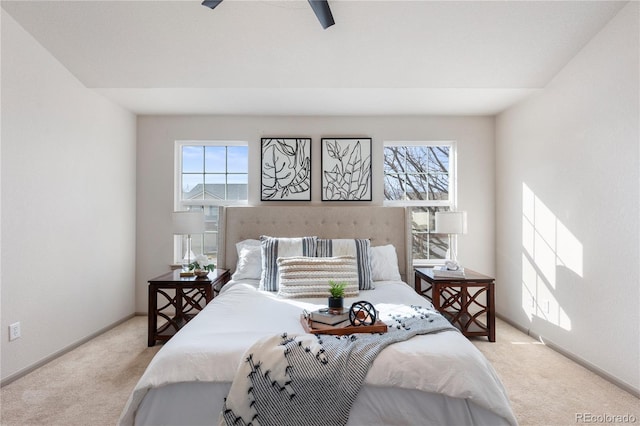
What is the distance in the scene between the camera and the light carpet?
2.02 m

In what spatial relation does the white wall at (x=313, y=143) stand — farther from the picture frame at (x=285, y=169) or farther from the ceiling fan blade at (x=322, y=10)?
the ceiling fan blade at (x=322, y=10)

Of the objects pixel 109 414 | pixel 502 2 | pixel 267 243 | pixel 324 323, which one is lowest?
pixel 109 414

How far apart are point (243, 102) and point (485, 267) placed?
3437 mm

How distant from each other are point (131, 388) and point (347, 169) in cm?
290

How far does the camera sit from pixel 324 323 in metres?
1.89

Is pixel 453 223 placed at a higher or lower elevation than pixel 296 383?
higher

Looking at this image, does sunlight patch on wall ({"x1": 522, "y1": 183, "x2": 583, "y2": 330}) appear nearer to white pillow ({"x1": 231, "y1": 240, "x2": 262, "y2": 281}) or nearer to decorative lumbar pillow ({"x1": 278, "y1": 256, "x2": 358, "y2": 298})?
decorative lumbar pillow ({"x1": 278, "y1": 256, "x2": 358, "y2": 298})

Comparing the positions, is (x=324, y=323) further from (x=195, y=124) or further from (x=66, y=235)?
(x=195, y=124)

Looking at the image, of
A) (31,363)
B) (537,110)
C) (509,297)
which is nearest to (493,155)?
(537,110)

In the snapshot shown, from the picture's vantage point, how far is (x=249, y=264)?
319 centimetres

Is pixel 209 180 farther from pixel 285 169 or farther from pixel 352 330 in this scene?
pixel 352 330

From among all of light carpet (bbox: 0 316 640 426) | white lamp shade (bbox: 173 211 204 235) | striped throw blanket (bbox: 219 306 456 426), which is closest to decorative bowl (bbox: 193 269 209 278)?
white lamp shade (bbox: 173 211 204 235)

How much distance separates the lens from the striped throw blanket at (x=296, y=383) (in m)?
1.42

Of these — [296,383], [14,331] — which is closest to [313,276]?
[296,383]
